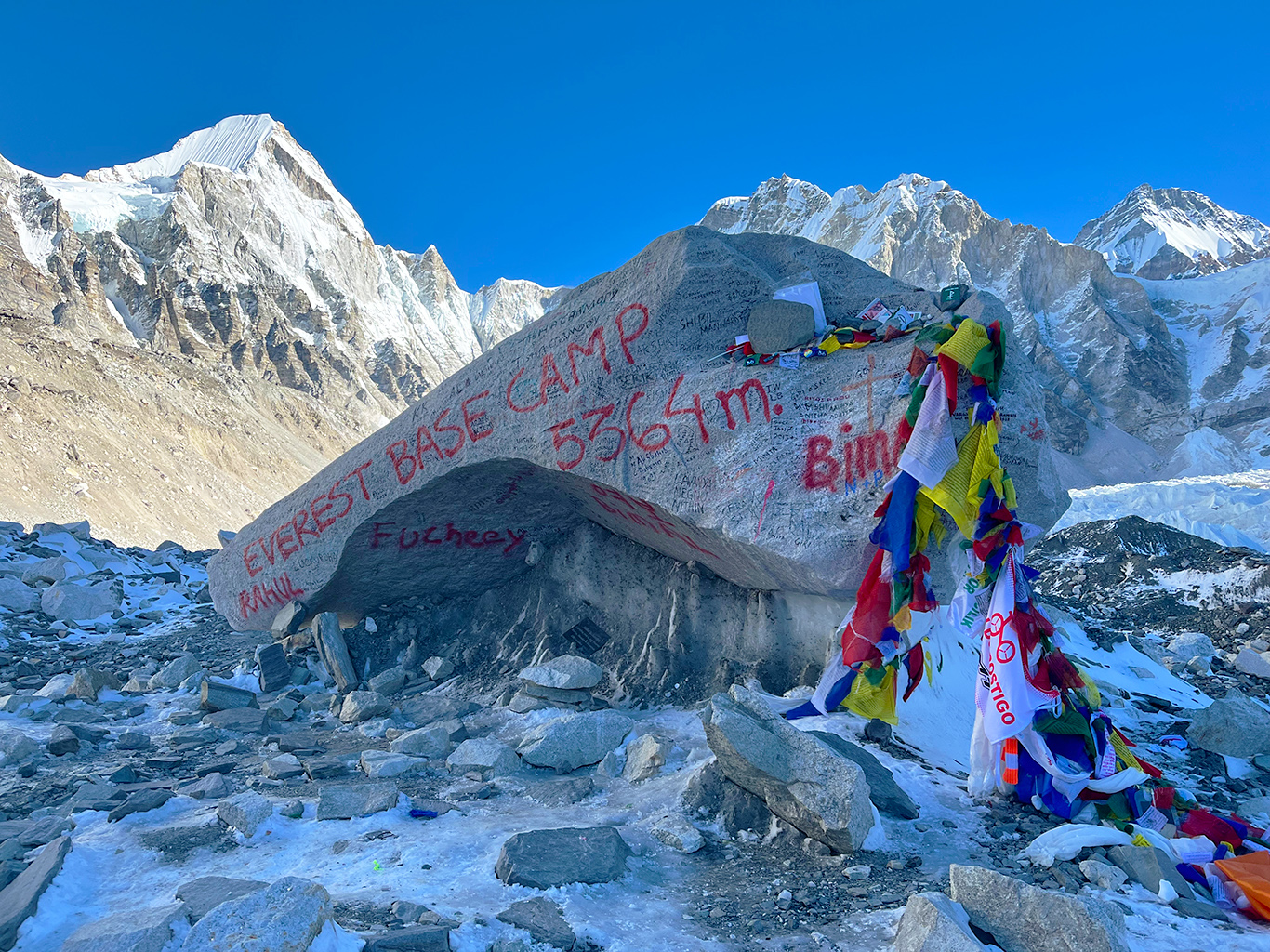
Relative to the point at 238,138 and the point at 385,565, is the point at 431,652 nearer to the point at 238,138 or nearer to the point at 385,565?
the point at 385,565

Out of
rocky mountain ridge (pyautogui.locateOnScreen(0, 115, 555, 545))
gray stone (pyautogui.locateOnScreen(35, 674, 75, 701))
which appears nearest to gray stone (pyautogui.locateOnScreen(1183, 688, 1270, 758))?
gray stone (pyautogui.locateOnScreen(35, 674, 75, 701))

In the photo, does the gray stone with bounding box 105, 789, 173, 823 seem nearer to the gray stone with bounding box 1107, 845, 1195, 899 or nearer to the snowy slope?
the gray stone with bounding box 1107, 845, 1195, 899

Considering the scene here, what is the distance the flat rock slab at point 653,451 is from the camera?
172 inches

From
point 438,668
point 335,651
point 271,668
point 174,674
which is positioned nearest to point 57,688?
point 174,674

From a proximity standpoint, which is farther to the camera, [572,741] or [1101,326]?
[1101,326]

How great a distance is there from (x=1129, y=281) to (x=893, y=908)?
226 ft

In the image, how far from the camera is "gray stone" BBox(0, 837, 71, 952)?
2369mm

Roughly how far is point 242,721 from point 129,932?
11.0 feet

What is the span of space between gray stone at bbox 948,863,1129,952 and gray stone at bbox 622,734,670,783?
178cm

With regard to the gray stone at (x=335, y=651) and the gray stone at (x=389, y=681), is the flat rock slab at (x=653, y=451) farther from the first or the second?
the gray stone at (x=389, y=681)

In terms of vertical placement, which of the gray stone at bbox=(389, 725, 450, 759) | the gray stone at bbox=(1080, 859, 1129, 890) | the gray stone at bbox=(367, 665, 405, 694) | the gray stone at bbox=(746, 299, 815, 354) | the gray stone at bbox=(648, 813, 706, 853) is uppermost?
the gray stone at bbox=(746, 299, 815, 354)

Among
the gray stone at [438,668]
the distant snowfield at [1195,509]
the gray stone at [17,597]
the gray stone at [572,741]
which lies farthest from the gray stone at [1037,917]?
the distant snowfield at [1195,509]

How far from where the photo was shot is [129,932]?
2.18m

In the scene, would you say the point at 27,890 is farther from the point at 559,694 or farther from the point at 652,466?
the point at 652,466
